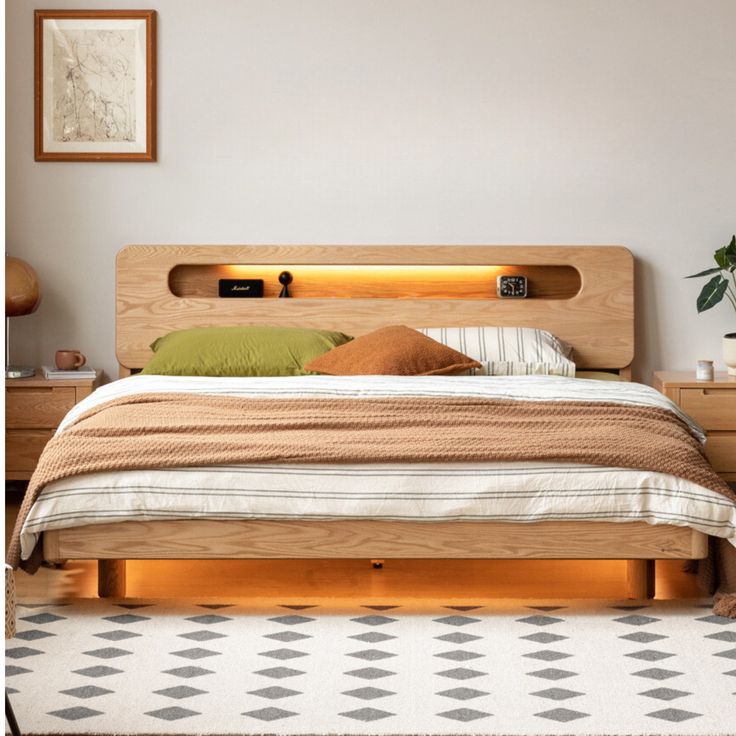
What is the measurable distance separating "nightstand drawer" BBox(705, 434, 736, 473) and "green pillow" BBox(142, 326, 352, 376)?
1466 millimetres

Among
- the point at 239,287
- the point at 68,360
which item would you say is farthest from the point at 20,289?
the point at 239,287

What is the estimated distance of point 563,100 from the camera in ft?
15.6

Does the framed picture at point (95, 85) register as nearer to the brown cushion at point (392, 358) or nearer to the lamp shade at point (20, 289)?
the lamp shade at point (20, 289)

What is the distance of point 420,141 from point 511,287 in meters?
0.72

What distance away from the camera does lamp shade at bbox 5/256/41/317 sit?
4.50 metres

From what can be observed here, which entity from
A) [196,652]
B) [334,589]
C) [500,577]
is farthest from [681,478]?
[196,652]

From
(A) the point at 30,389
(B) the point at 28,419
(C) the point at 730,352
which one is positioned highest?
(C) the point at 730,352

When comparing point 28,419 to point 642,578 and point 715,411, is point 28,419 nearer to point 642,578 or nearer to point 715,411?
point 642,578

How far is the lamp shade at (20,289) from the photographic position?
450cm

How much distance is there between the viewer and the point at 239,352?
14.0 ft

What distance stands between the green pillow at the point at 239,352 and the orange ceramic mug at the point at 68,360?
0.43 metres

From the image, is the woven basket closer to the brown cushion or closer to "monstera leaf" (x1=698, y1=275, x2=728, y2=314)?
the brown cushion

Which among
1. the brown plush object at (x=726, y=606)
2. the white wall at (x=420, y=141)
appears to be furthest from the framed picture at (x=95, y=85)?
the brown plush object at (x=726, y=606)

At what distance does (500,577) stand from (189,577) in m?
0.92
